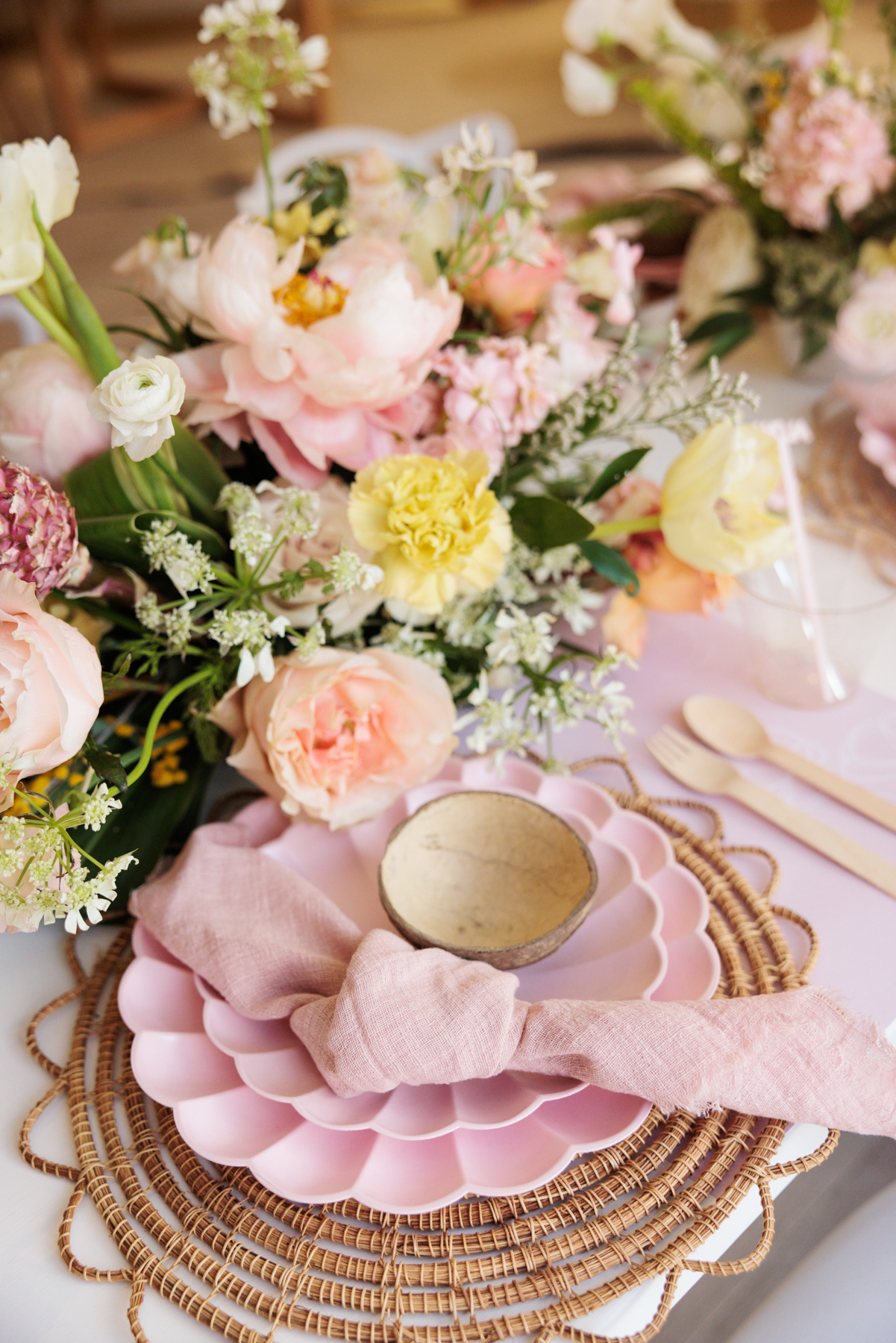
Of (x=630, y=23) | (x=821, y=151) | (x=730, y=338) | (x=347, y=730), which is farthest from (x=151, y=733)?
(x=630, y=23)

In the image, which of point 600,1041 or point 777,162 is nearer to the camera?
point 600,1041

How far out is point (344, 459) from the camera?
0.70 metres

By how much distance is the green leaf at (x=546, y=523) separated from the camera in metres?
0.70

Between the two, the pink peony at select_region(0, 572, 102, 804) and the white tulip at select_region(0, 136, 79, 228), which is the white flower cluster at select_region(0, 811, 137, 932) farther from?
the white tulip at select_region(0, 136, 79, 228)

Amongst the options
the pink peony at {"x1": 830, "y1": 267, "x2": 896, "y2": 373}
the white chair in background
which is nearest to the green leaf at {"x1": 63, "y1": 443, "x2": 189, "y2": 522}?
the pink peony at {"x1": 830, "y1": 267, "x2": 896, "y2": 373}

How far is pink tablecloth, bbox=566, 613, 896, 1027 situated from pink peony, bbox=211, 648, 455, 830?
0.61 ft

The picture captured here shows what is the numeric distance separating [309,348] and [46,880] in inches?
14.1

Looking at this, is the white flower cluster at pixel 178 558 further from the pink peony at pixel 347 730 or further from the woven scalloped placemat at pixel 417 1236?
the woven scalloped placemat at pixel 417 1236

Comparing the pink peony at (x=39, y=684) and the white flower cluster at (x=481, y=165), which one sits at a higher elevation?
the white flower cluster at (x=481, y=165)

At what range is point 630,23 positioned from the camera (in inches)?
52.2

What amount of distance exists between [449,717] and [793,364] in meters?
0.88

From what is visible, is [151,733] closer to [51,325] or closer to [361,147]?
[51,325]

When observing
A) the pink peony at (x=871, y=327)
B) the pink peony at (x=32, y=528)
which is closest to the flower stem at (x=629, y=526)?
the pink peony at (x=32, y=528)

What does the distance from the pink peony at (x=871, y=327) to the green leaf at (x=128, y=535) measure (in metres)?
0.75
